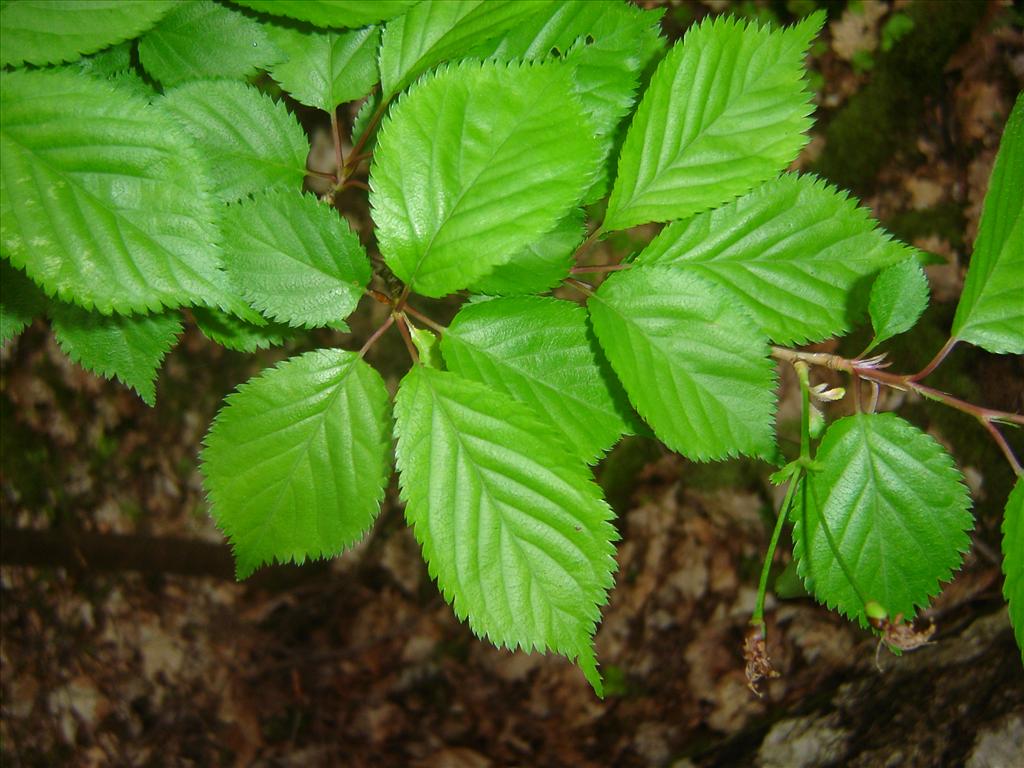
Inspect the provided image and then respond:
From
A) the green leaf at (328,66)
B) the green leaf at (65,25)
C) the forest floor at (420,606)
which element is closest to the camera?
the green leaf at (65,25)

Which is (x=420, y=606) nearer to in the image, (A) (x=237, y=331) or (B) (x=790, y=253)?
(A) (x=237, y=331)

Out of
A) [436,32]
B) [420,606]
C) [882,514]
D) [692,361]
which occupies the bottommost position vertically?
[420,606]

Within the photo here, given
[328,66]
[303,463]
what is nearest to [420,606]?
[303,463]

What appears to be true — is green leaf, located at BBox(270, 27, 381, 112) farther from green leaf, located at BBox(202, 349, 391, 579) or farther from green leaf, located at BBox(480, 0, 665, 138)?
green leaf, located at BBox(202, 349, 391, 579)

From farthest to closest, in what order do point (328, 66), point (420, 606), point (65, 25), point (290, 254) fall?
point (420, 606), point (328, 66), point (290, 254), point (65, 25)

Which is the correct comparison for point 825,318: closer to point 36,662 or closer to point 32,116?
point 32,116

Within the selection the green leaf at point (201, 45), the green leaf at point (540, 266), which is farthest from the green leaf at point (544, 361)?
the green leaf at point (201, 45)

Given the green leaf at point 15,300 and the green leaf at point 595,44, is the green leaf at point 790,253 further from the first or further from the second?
the green leaf at point 15,300

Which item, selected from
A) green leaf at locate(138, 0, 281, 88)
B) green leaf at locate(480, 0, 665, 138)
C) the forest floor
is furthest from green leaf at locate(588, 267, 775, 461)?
the forest floor
